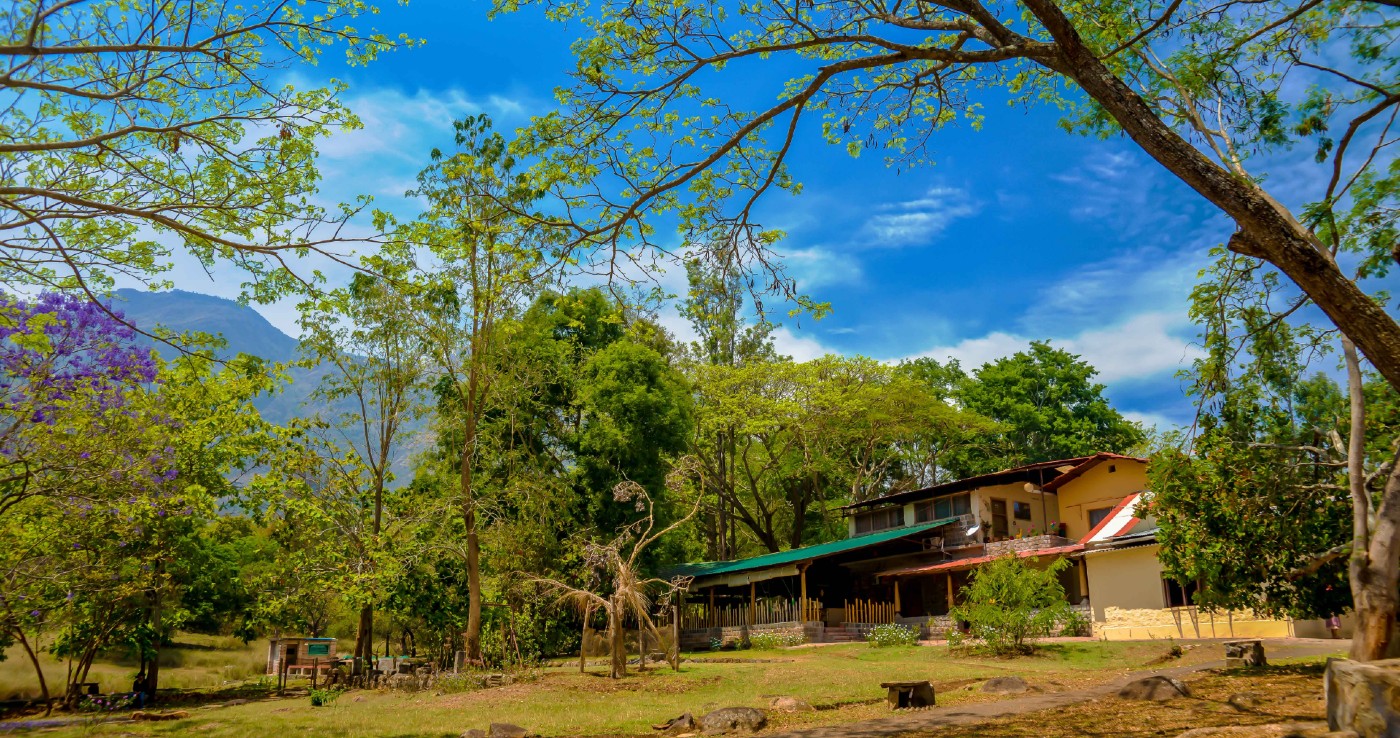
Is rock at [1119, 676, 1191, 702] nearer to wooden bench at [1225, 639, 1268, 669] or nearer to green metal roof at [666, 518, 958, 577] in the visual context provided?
wooden bench at [1225, 639, 1268, 669]

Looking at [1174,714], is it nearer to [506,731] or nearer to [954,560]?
[506,731]

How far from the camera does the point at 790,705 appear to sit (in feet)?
39.1

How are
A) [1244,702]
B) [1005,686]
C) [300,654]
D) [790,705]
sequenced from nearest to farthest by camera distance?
[1244,702] < [790,705] < [1005,686] < [300,654]

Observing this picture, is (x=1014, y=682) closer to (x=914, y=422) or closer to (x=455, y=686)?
(x=455, y=686)

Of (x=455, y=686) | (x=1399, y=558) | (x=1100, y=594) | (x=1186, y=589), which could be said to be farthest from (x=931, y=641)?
(x=1399, y=558)

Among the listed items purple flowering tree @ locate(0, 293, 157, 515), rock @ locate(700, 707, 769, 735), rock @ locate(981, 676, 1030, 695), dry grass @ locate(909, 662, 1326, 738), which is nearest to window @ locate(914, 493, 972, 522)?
rock @ locate(981, 676, 1030, 695)

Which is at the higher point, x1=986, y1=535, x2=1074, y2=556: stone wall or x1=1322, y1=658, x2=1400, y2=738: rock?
x1=986, y1=535, x2=1074, y2=556: stone wall

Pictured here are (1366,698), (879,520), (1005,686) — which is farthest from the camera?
(879,520)

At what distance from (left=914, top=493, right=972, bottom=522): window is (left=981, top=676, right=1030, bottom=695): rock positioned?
836 inches

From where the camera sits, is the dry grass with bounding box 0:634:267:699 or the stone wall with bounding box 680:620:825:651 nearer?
the dry grass with bounding box 0:634:267:699

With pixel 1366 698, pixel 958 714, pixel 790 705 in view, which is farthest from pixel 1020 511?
pixel 1366 698

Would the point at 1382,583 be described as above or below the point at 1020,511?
below

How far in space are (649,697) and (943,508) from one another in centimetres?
2362

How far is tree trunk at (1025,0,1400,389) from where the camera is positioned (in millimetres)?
5977
